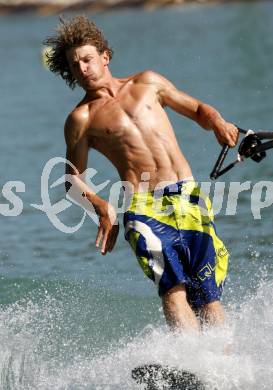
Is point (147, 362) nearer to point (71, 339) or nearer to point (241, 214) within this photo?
point (71, 339)

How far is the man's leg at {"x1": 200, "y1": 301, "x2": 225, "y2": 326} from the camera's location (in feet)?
20.1

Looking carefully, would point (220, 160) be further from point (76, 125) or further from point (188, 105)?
point (76, 125)

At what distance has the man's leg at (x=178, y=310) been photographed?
19.3 feet

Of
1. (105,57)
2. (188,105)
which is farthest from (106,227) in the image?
(105,57)

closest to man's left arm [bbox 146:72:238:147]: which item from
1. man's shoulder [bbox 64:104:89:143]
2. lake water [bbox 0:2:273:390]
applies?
man's shoulder [bbox 64:104:89:143]

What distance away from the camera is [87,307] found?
845 centimetres

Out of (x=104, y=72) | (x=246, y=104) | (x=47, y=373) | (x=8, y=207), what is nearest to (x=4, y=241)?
(x=8, y=207)

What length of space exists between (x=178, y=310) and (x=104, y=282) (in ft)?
11.1

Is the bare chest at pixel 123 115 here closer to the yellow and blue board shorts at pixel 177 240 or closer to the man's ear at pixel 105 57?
the man's ear at pixel 105 57

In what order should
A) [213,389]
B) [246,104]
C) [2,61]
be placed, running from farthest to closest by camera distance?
[2,61] < [246,104] < [213,389]

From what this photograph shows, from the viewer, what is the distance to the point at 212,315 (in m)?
6.14

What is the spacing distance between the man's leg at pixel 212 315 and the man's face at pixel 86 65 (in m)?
1.47

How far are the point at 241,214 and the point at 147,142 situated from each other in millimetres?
5150

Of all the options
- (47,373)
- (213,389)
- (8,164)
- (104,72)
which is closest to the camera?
(213,389)
